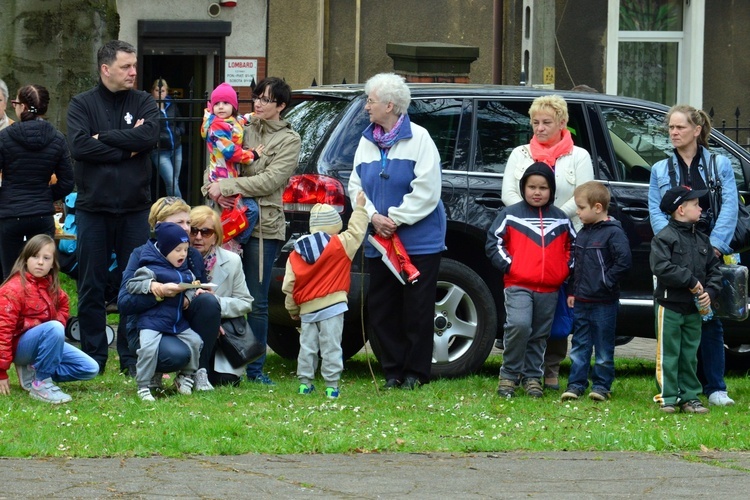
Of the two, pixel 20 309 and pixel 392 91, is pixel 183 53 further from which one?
pixel 20 309

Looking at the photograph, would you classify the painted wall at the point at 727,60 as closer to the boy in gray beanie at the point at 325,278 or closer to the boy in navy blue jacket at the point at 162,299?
the boy in gray beanie at the point at 325,278

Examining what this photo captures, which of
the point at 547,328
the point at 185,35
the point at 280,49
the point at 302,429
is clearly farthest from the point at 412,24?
the point at 302,429

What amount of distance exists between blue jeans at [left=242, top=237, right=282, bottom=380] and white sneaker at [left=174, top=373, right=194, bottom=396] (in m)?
0.72

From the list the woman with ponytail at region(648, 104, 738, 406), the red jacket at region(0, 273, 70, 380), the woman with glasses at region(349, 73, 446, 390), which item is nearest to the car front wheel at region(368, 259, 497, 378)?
the woman with glasses at region(349, 73, 446, 390)

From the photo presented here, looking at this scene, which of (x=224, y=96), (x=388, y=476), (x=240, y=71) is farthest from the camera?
(x=240, y=71)

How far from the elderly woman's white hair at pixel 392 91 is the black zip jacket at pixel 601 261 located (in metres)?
1.42

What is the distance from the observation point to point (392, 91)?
31.1 feet

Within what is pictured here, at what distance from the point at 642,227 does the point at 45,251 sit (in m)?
4.00

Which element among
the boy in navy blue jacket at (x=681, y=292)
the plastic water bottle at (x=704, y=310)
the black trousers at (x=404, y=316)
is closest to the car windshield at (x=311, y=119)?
the black trousers at (x=404, y=316)

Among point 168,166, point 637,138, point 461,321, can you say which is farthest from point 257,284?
point 168,166

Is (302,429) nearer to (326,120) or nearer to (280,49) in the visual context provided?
(326,120)

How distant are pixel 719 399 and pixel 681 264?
0.97m

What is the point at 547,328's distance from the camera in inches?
375

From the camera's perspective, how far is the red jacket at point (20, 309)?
8852 mm
